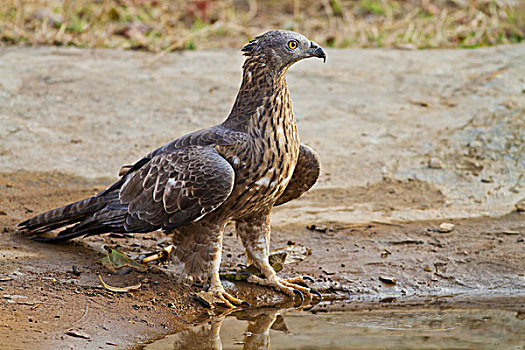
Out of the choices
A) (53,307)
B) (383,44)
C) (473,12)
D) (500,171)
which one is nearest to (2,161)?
(53,307)

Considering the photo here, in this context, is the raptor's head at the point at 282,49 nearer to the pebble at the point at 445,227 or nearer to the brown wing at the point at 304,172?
the brown wing at the point at 304,172

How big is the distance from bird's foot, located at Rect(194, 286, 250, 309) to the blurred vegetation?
15.3ft

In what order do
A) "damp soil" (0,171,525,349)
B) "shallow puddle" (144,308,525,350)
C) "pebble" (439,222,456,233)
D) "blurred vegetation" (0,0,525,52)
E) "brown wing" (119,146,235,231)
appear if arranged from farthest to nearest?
1. "blurred vegetation" (0,0,525,52)
2. "pebble" (439,222,456,233)
3. "brown wing" (119,146,235,231)
4. "damp soil" (0,171,525,349)
5. "shallow puddle" (144,308,525,350)

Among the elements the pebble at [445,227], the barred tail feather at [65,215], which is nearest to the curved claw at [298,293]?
the barred tail feather at [65,215]

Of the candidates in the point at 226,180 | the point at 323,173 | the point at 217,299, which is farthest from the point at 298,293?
the point at 323,173

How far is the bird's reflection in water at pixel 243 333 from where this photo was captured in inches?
142

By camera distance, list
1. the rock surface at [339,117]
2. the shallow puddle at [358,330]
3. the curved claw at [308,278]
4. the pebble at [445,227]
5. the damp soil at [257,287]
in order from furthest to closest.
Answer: the rock surface at [339,117], the pebble at [445,227], the curved claw at [308,278], the damp soil at [257,287], the shallow puddle at [358,330]

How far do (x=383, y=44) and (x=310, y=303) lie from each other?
202 inches

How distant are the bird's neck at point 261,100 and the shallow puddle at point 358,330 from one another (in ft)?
3.52

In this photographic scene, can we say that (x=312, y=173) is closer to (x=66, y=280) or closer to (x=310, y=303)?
(x=310, y=303)

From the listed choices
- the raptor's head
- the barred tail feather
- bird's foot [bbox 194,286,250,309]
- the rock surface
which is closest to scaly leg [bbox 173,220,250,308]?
bird's foot [bbox 194,286,250,309]

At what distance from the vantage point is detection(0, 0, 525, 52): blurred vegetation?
864 centimetres

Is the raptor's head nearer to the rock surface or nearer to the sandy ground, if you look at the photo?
the sandy ground

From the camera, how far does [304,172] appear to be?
446 cm
